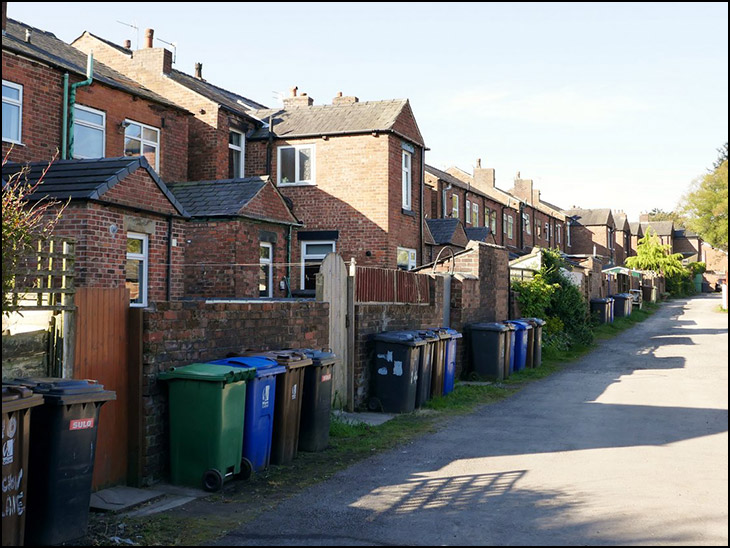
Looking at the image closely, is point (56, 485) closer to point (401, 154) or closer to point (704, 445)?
point (704, 445)

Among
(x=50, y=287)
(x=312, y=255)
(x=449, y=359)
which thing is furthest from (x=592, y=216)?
(x=50, y=287)

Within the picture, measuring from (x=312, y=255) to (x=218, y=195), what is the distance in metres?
4.10

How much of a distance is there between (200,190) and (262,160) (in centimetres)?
403

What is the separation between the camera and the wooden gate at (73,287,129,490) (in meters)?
6.62

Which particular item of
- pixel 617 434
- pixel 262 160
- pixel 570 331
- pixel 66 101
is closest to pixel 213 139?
pixel 262 160

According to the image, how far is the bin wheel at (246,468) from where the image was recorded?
287 inches

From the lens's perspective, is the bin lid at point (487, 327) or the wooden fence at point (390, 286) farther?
the bin lid at point (487, 327)

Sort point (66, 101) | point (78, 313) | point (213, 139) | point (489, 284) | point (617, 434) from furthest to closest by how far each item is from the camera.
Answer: point (213, 139) < point (489, 284) < point (66, 101) < point (617, 434) < point (78, 313)

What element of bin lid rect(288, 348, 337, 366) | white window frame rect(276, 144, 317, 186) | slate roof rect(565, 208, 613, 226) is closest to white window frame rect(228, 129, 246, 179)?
white window frame rect(276, 144, 317, 186)

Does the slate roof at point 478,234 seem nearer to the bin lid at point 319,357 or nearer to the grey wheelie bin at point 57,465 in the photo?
the bin lid at point 319,357

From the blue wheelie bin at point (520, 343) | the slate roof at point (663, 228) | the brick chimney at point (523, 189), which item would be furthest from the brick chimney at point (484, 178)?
the slate roof at point (663, 228)

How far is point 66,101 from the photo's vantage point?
16172 millimetres

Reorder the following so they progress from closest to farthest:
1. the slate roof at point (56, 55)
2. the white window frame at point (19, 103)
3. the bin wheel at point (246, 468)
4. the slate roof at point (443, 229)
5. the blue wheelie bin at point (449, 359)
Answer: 1. the bin wheel at point (246, 468)
2. the blue wheelie bin at point (449, 359)
3. the white window frame at point (19, 103)
4. the slate roof at point (56, 55)
5. the slate roof at point (443, 229)

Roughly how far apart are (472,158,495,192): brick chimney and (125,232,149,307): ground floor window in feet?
121
